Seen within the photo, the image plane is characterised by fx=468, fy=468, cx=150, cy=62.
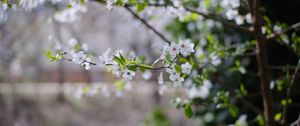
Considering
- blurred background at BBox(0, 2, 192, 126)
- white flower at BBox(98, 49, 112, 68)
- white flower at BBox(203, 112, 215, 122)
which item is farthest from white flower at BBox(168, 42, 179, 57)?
blurred background at BBox(0, 2, 192, 126)

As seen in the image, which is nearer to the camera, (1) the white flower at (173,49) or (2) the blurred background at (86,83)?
(1) the white flower at (173,49)

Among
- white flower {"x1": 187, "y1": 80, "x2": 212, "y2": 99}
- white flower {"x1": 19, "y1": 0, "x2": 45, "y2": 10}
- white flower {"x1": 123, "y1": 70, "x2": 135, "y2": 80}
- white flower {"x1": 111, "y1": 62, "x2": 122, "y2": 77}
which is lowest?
white flower {"x1": 123, "y1": 70, "x2": 135, "y2": 80}

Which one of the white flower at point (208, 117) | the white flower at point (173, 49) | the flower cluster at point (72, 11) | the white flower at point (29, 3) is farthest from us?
the white flower at point (208, 117)

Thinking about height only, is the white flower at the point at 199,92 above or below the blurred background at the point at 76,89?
below

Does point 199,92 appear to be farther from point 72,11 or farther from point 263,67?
point 72,11

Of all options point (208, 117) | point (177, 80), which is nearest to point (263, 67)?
point (177, 80)

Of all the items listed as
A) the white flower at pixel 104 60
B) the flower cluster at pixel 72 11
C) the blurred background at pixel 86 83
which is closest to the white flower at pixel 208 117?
the flower cluster at pixel 72 11

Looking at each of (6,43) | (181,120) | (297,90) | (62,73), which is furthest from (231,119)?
(62,73)

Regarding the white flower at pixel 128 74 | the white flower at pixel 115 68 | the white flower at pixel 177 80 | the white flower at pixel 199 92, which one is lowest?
the white flower at pixel 177 80

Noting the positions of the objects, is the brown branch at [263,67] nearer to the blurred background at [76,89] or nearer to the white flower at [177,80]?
the white flower at [177,80]

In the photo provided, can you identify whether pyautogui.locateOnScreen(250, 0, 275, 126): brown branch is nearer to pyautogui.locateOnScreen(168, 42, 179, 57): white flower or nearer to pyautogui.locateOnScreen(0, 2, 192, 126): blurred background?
pyautogui.locateOnScreen(168, 42, 179, 57): white flower

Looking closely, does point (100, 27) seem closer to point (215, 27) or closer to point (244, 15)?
point (215, 27)
